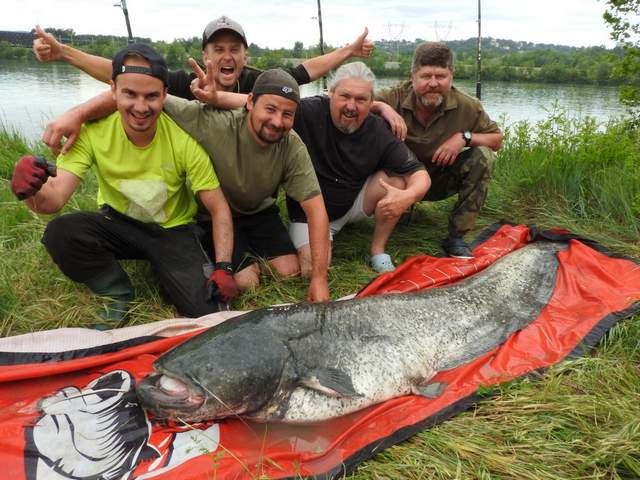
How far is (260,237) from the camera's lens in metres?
4.20

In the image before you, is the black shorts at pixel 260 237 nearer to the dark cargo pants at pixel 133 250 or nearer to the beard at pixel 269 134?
the dark cargo pants at pixel 133 250

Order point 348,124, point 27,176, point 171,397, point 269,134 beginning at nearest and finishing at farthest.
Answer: point 171,397 < point 27,176 < point 269,134 < point 348,124

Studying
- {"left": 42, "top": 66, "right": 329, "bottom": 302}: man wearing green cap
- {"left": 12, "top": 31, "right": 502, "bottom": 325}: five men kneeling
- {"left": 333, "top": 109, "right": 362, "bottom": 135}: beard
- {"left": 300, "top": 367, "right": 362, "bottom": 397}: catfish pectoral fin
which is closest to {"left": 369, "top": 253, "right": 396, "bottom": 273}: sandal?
{"left": 12, "top": 31, "right": 502, "bottom": 325}: five men kneeling

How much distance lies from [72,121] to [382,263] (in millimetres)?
2511

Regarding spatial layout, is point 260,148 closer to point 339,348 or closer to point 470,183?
point 339,348

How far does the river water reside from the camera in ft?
37.1

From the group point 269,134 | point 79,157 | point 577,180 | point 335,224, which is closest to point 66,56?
point 79,157

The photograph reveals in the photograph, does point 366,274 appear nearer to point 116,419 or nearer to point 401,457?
point 401,457

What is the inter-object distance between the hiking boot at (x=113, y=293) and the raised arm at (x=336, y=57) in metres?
2.42

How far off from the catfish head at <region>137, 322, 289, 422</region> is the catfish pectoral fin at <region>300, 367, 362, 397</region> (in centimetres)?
15

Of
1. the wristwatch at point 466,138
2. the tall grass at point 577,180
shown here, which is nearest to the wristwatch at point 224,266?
the wristwatch at point 466,138

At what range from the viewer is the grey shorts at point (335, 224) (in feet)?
14.2

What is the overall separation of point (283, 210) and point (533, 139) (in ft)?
11.2

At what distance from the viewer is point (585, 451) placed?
2301mm
